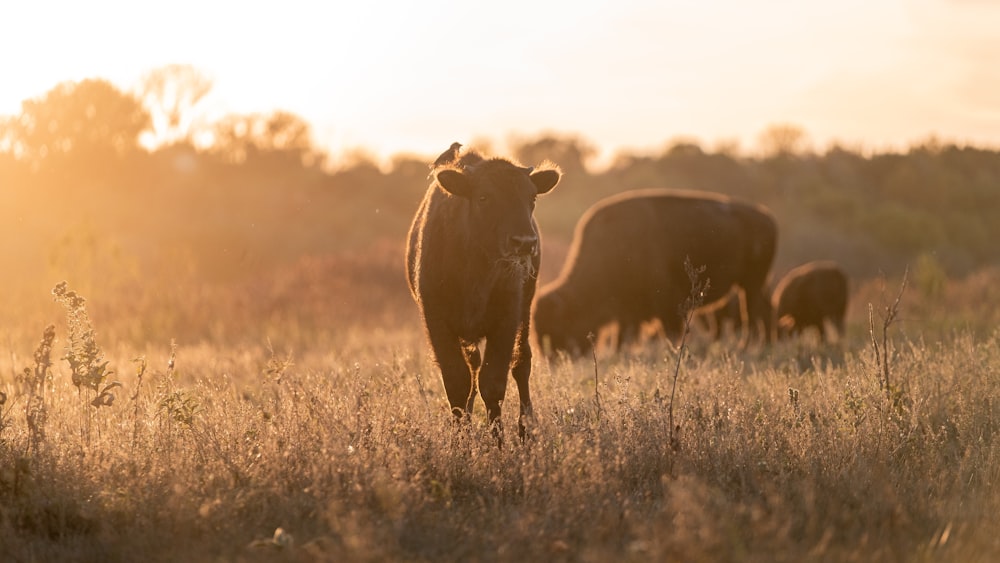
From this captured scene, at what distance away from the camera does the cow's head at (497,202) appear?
6.79m

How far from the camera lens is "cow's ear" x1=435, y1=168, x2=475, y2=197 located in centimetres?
714

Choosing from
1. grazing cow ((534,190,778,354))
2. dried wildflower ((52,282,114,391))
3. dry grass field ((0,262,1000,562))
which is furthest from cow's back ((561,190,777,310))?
dried wildflower ((52,282,114,391))

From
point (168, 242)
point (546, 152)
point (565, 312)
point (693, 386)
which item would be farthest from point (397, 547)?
point (546, 152)

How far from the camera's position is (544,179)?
771 centimetres

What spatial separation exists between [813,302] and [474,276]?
11622 mm

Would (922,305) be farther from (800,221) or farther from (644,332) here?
(800,221)

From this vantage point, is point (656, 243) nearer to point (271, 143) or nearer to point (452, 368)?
point (452, 368)

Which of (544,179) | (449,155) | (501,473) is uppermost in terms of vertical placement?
(449,155)

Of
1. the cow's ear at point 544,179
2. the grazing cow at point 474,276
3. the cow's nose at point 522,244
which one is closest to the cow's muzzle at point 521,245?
the cow's nose at point 522,244

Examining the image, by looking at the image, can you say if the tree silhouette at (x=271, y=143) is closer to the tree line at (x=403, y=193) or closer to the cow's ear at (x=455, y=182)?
the tree line at (x=403, y=193)

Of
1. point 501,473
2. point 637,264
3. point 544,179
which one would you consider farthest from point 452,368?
point 637,264

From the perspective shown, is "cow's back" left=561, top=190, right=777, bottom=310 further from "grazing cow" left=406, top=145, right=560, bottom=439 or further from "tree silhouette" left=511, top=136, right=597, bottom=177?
"tree silhouette" left=511, top=136, right=597, bottom=177

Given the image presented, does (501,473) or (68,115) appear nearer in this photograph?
(501,473)

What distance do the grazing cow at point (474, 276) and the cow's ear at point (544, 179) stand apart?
7 centimetres
